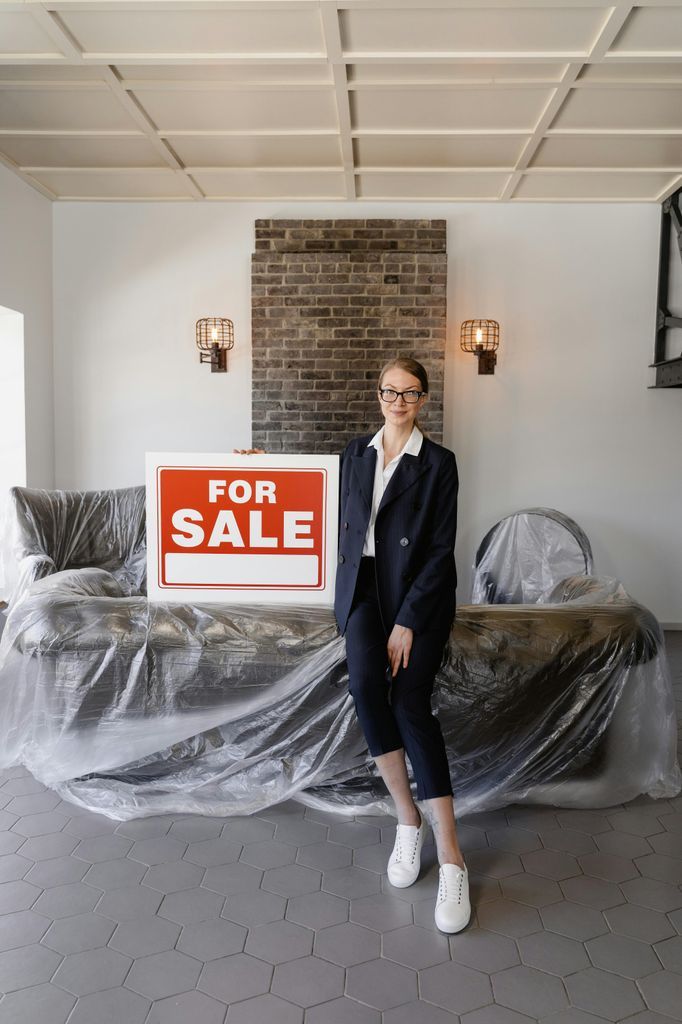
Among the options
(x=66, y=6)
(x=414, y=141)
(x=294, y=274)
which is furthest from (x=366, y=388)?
(x=66, y=6)

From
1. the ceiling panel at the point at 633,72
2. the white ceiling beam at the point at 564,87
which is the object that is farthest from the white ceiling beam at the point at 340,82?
the ceiling panel at the point at 633,72

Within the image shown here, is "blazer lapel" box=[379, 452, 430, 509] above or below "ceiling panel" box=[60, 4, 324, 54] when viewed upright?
below

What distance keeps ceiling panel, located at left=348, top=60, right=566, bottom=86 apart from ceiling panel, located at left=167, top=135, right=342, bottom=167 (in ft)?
1.94

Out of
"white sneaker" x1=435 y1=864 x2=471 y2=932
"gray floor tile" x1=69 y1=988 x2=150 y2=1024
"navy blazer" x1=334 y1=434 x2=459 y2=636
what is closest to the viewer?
"gray floor tile" x1=69 y1=988 x2=150 y2=1024

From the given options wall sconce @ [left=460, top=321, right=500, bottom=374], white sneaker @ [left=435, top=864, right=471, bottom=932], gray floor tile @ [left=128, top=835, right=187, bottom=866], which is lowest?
gray floor tile @ [left=128, top=835, right=187, bottom=866]

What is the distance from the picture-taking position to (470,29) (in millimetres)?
2559

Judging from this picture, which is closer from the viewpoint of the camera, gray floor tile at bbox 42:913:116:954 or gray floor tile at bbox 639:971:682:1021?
gray floor tile at bbox 639:971:682:1021

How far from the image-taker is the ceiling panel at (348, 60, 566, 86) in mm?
2785

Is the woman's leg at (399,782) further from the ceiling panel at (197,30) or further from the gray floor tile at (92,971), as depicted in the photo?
the ceiling panel at (197,30)

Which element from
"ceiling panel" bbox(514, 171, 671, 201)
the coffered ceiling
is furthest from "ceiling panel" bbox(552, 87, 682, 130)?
"ceiling panel" bbox(514, 171, 671, 201)

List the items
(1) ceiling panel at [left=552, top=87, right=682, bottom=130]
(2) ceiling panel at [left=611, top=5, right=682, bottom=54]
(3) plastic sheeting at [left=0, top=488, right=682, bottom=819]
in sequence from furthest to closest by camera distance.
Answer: (1) ceiling panel at [left=552, top=87, right=682, bottom=130] < (2) ceiling panel at [left=611, top=5, right=682, bottom=54] < (3) plastic sheeting at [left=0, top=488, right=682, bottom=819]

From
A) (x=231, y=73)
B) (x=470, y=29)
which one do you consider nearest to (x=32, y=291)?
(x=231, y=73)

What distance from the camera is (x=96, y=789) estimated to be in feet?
6.86

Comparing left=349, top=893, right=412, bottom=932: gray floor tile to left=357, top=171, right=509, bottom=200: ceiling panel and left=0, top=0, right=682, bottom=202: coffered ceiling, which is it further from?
left=357, top=171, right=509, bottom=200: ceiling panel
